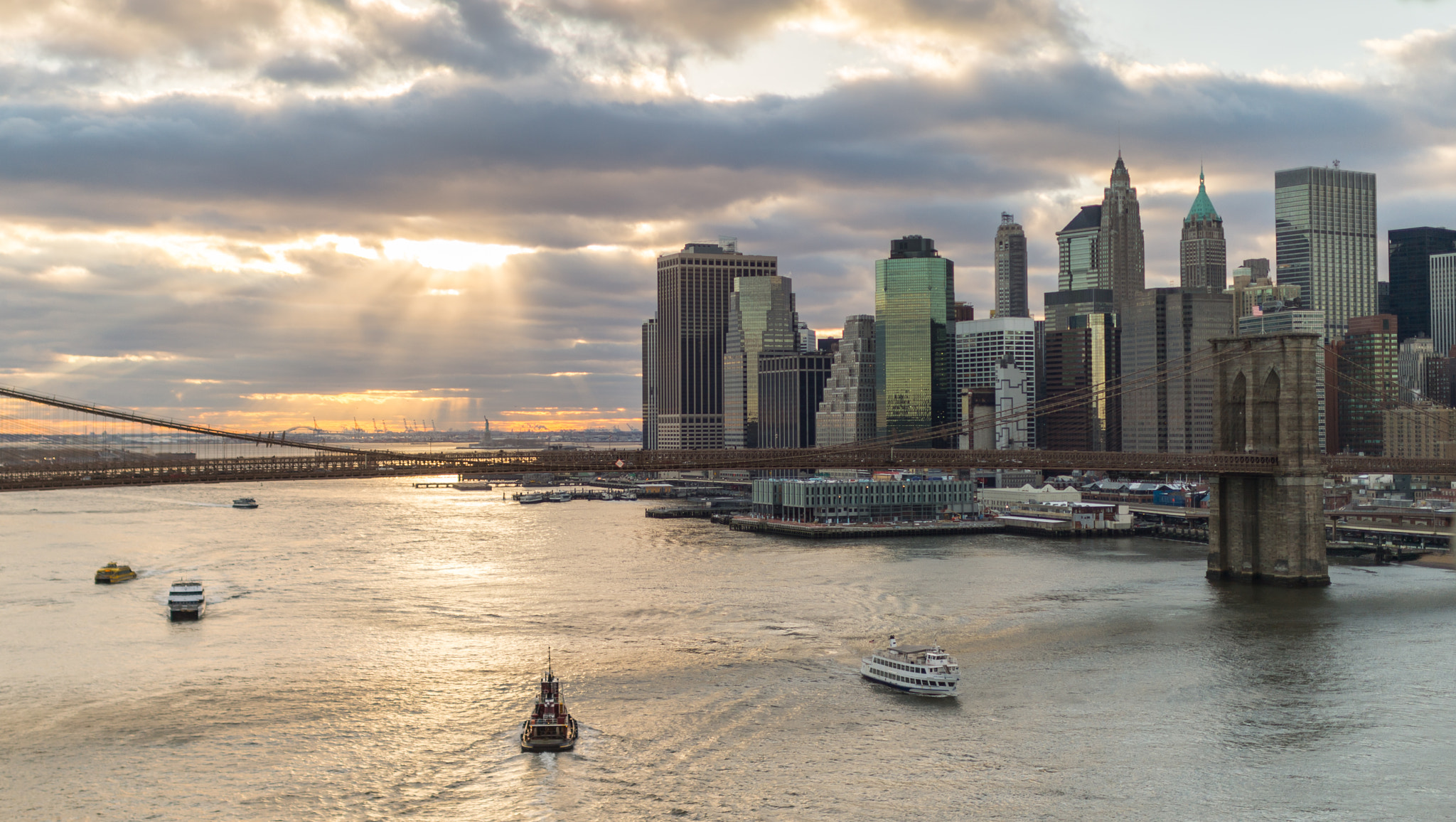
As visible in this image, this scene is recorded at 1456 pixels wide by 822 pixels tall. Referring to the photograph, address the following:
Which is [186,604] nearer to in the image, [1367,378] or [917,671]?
[917,671]

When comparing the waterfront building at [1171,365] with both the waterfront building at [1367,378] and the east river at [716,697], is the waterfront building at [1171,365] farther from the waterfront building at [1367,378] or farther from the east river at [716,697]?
the east river at [716,697]

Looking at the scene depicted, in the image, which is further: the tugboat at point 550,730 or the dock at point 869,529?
the dock at point 869,529

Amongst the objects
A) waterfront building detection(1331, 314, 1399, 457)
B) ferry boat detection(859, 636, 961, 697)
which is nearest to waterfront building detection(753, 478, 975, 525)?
ferry boat detection(859, 636, 961, 697)

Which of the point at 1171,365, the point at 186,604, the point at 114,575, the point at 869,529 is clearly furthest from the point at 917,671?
the point at 1171,365

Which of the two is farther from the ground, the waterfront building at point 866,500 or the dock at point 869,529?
the waterfront building at point 866,500

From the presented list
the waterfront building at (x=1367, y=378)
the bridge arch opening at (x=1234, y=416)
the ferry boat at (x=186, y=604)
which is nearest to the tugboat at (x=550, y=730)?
the ferry boat at (x=186, y=604)
